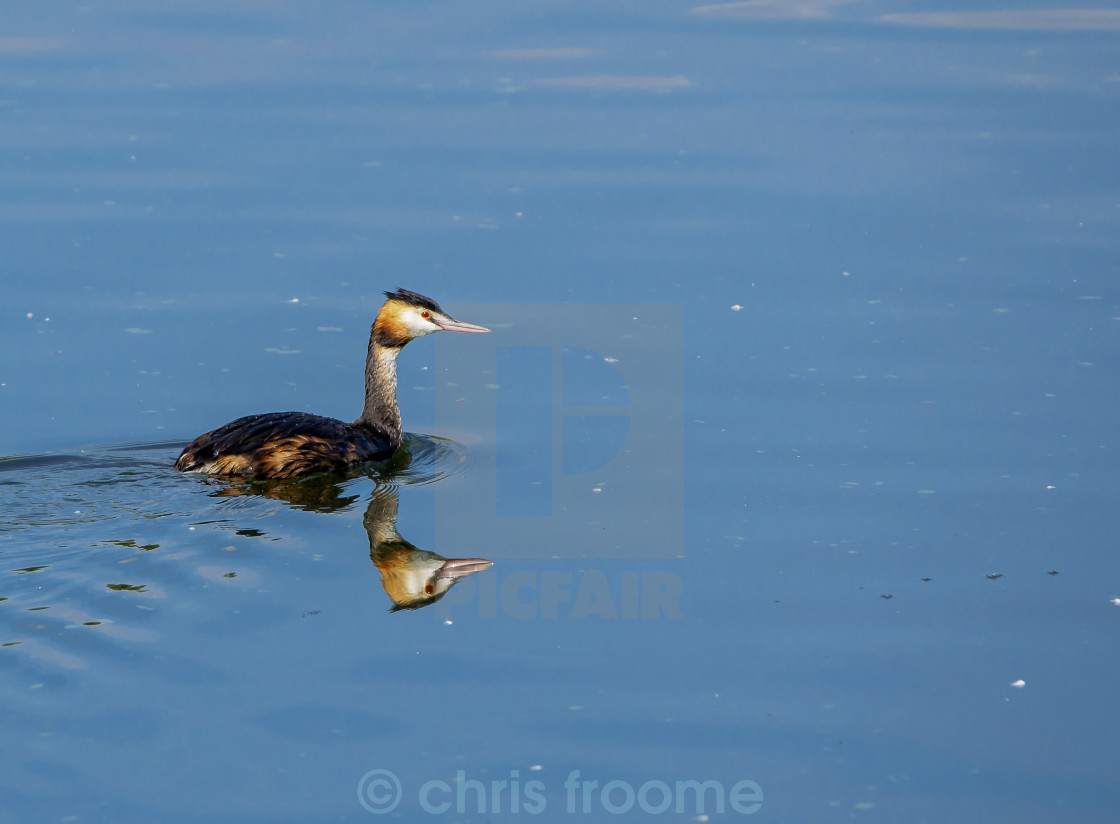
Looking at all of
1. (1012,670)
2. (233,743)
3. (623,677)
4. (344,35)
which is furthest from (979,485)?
(344,35)

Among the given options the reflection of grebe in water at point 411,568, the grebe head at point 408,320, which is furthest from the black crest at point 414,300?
the reflection of grebe in water at point 411,568

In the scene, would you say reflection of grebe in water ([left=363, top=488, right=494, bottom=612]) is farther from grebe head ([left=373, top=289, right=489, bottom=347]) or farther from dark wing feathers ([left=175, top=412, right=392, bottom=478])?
grebe head ([left=373, top=289, right=489, bottom=347])

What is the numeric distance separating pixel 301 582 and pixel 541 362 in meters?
3.03

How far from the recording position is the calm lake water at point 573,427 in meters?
6.04

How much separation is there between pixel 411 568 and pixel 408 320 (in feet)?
7.79

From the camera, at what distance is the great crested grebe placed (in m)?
8.65

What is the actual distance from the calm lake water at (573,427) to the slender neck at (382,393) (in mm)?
237

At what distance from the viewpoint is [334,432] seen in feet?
29.8

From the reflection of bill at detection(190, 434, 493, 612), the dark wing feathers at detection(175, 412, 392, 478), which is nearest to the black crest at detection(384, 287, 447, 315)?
the reflection of bill at detection(190, 434, 493, 612)

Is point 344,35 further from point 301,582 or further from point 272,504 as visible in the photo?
point 301,582

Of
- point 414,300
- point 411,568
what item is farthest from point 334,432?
point 411,568

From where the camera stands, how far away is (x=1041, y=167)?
12.0 m

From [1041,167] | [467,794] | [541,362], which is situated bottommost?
[467,794]

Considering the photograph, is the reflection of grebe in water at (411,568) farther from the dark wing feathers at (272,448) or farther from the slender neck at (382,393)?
the slender neck at (382,393)
